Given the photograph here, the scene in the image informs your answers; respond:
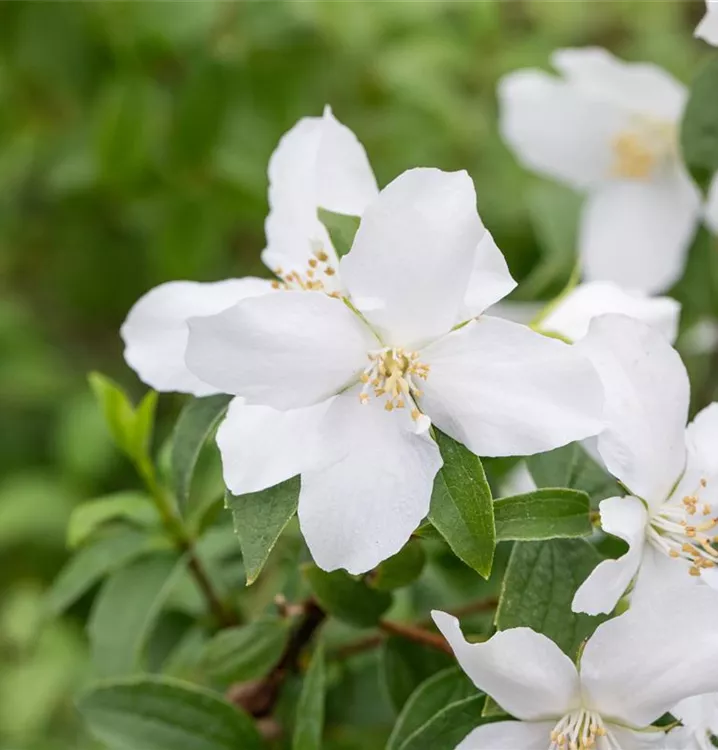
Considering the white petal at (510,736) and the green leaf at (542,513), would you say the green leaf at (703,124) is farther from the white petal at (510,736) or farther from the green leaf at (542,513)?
the white petal at (510,736)

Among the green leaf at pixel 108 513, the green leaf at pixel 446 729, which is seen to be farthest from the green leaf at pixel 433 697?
the green leaf at pixel 108 513

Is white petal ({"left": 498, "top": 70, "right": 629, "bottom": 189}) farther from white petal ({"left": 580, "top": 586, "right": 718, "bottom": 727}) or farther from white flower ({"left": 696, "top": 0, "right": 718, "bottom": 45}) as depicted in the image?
white petal ({"left": 580, "top": 586, "right": 718, "bottom": 727})

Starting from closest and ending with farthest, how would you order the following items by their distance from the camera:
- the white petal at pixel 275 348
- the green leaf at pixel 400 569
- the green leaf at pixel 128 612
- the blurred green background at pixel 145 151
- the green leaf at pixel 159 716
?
the white petal at pixel 275 348, the green leaf at pixel 400 569, the green leaf at pixel 159 716, the green leaf at pixel 128 612, the blurred green background at pixel 145 151

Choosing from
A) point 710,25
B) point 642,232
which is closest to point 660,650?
point 710,25

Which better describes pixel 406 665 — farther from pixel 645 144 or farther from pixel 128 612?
pixel 645 144

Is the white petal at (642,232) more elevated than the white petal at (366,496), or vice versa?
the white petal at (366,496)

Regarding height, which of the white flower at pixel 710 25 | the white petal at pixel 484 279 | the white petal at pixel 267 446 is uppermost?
the white flower at pixel 710 25

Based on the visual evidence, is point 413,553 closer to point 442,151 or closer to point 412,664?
point 412,664

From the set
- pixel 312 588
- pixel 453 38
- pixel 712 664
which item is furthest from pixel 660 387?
pixel 453 38
